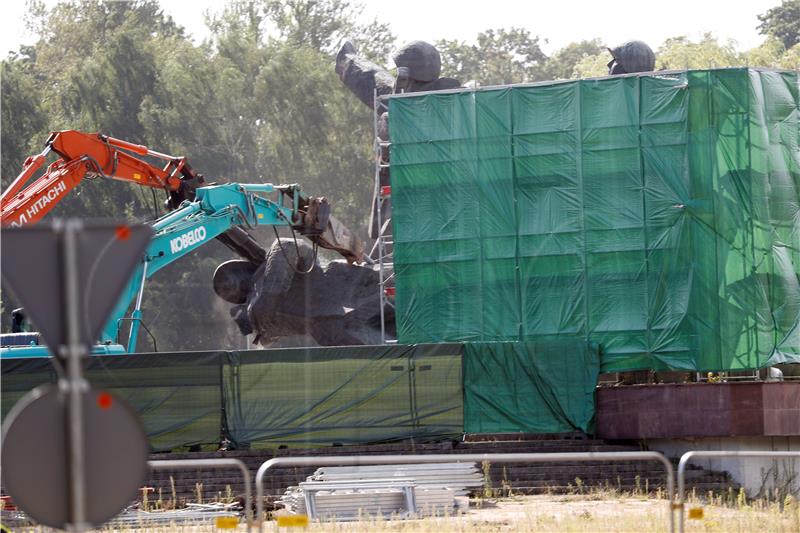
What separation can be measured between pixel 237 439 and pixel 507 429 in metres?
4.67

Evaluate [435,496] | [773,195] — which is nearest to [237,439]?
[435,496]

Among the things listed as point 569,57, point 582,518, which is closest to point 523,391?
point 582,518

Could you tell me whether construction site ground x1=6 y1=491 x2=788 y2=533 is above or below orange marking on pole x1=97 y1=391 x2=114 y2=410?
below

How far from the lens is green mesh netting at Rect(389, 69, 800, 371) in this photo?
87.5 feet

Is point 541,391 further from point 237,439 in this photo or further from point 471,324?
point 237,439

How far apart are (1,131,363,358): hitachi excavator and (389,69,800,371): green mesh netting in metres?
3.21

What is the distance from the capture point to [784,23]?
91.7 m

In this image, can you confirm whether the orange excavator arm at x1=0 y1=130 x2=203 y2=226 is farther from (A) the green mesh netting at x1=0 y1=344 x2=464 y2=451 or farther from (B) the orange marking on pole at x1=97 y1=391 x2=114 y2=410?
(B) the orange marking on pole at x1=97 y1=391 x2=114 y2=410

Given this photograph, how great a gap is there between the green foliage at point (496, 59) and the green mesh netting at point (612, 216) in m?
64.5

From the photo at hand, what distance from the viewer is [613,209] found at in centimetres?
2742

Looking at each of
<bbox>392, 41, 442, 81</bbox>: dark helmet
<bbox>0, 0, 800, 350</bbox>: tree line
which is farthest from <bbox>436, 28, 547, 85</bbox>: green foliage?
<bbox>392, 41, 442, 81</bbox>: dark helmet

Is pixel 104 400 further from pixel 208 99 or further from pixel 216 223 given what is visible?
pixel 208 99

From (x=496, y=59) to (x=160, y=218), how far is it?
68.6 meters

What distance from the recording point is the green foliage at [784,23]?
91.1 metres
